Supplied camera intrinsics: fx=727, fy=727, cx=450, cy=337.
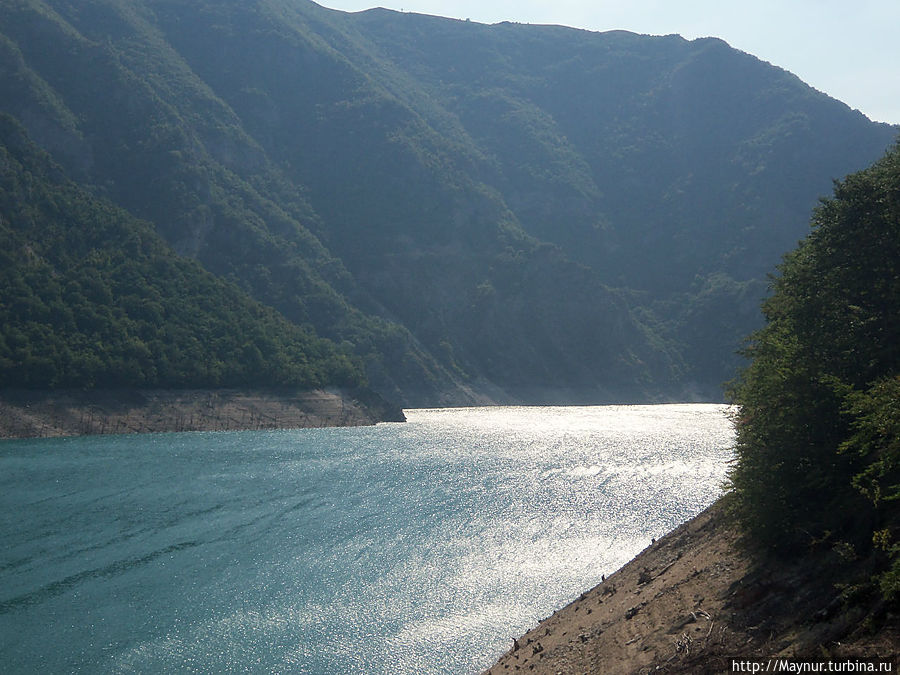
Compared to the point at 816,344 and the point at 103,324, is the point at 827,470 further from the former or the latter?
the point at 103,324

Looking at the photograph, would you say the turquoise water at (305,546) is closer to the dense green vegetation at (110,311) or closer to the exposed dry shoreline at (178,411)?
the exposed dry shoreline at (178,411)

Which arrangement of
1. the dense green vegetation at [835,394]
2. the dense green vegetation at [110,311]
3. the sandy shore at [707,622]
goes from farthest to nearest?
the dense green vegetation at [110,311]
the dense green vegetation at [835,394]
the sandy shore at [707,622]

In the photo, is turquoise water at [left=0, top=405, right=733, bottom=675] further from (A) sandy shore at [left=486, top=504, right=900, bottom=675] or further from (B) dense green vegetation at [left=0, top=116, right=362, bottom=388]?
(B) dense green vegetation at [left=0, top=116, right=362, bottom=388]

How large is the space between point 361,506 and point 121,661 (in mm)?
31053

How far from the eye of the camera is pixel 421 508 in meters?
58.8

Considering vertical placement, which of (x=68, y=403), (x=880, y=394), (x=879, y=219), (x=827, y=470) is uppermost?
(x=879, y=219)

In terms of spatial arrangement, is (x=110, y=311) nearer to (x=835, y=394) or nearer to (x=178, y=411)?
(x=178, y=411)

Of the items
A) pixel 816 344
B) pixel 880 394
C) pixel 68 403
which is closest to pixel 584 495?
pixel 816 344

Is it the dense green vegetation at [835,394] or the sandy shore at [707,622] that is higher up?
the dense green vegetation at [835,394]

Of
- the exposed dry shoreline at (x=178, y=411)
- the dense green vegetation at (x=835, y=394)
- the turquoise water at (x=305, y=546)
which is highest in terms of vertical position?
the dense green vegetation at (x=835, y=394)

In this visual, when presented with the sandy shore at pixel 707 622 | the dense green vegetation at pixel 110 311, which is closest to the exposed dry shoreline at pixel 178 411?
the dense green vegetation at pixel 110 311

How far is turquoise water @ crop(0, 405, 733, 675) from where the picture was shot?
31.0m

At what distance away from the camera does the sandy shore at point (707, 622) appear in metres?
15.4

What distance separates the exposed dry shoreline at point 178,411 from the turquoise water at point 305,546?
780 cm
